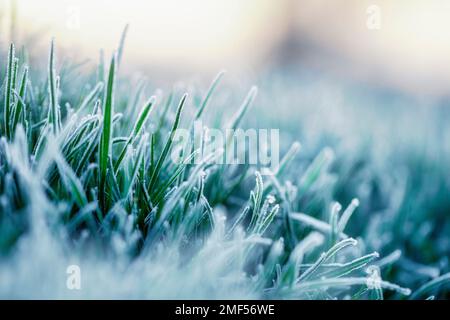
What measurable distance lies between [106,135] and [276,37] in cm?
340

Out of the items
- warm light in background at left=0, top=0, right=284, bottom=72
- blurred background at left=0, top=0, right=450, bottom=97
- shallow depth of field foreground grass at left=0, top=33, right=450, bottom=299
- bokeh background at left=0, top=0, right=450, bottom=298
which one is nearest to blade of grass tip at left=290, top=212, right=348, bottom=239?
shallow depth of field foreground grass at left=0, top=33, right=450, bottom=299

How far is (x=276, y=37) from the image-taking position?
3744mm

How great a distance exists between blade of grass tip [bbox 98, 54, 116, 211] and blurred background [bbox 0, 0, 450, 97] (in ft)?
1.84

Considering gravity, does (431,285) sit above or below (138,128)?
below

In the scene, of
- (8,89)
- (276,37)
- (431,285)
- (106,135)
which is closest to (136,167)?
(106,135)

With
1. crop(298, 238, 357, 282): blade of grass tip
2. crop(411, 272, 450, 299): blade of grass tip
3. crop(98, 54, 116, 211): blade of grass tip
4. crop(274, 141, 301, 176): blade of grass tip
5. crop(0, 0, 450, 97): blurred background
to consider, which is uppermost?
crop(0, 0, 450, 97): blurred background

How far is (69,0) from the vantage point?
109 cm

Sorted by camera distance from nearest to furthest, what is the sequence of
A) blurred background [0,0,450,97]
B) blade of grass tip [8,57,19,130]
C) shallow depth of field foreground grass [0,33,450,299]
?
shallow depth of field foreground grass [0,33,450,299] → blade of grass tip [8,57,19,130] → blurred background [0,0,450,97]

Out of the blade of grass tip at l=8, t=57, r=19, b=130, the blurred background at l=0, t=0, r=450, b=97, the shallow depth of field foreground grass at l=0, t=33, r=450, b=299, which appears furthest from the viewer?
the blurred background at l=0, t=0, r=450, b=97

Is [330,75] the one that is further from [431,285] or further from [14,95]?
[14,95]

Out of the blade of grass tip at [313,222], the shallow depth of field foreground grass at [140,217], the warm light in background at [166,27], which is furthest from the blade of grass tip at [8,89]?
the blade of grass tip at [313,222]

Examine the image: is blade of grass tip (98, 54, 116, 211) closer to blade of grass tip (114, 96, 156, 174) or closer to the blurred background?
blade of grass tip (114, 96, 156, 174)

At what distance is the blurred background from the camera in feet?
5.95

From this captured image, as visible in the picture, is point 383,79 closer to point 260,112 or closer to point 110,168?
point 260,112
